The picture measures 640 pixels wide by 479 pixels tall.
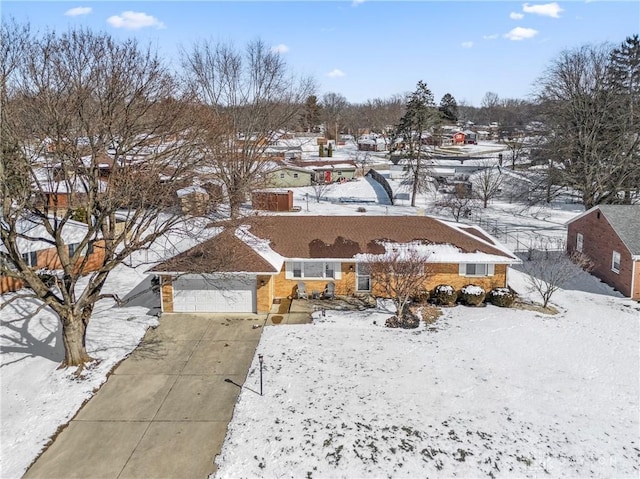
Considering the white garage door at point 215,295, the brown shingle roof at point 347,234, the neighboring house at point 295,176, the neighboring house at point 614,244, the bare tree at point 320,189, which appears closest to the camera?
the white garage door at point 215,295

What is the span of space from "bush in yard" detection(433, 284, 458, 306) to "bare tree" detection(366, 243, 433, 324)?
0.71 metres

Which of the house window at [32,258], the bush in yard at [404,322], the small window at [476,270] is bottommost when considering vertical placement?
the bush in yard at [404,322]

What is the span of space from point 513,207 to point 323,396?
36753mm

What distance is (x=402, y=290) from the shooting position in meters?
19.8

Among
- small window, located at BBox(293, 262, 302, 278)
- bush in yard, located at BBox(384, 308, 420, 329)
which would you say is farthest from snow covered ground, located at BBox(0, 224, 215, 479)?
bush in yard, located at BBox(384, 308, 420, 329)

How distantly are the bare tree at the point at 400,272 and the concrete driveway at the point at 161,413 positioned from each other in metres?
5.60

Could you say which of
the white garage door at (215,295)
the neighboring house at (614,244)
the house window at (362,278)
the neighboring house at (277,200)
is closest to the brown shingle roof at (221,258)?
the white garage door at (215,295)

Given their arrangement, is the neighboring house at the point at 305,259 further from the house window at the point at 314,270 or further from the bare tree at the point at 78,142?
the bare tree at the point at 78,142

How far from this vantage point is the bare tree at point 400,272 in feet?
64.6

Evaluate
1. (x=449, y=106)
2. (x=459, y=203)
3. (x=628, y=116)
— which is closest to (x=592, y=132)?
(x=628, y=116)

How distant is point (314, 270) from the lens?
2217 centimetres

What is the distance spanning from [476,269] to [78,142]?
16618 mm

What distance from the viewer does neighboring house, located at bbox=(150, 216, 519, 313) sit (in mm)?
20000

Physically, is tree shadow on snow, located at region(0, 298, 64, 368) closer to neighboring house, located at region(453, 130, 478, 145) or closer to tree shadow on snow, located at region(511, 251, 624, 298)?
tree shadow on snow, located at region(511, 251, 624, 298)
